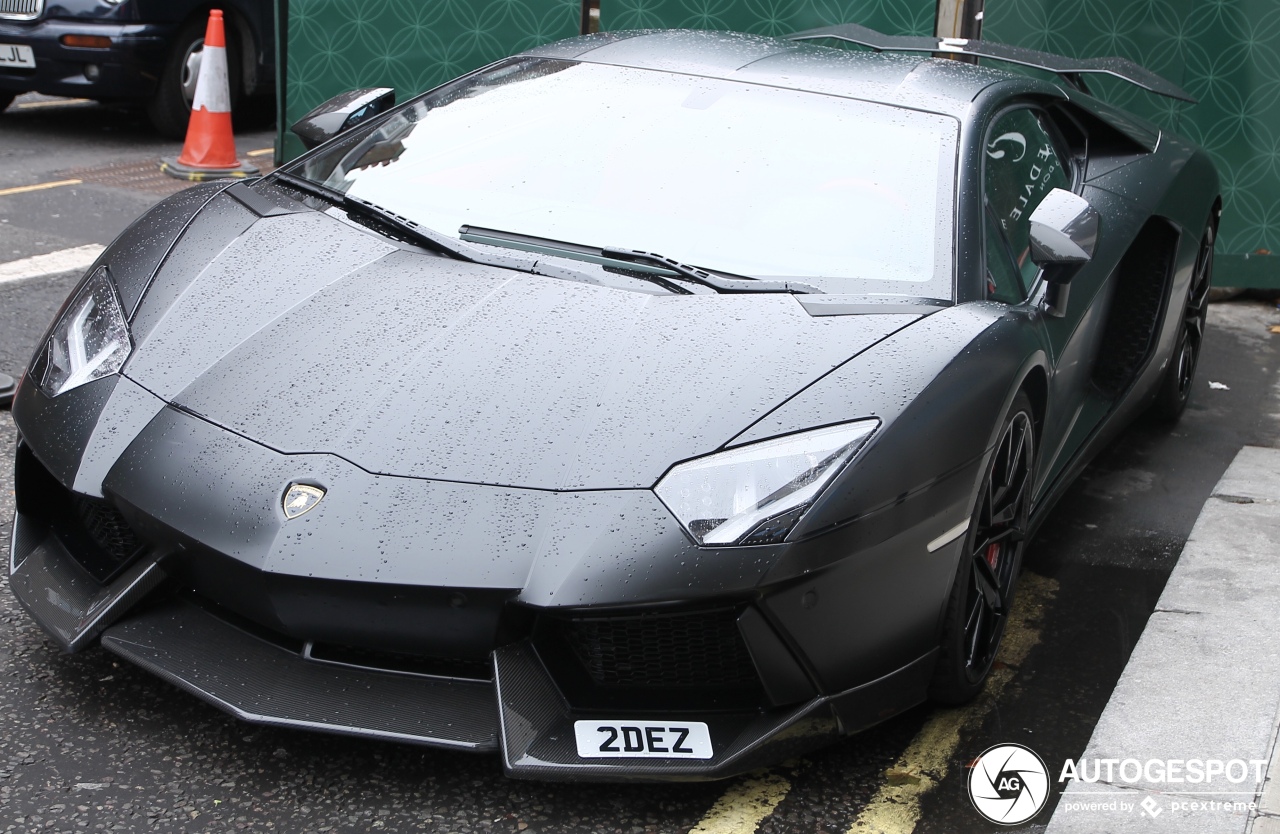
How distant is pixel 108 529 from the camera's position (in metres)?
2.60

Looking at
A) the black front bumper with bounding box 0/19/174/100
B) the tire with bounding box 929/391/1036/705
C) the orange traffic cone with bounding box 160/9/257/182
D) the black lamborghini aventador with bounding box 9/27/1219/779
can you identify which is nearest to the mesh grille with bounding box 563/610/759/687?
the black lamborghini aventador with bounding box 9/27/1219/779

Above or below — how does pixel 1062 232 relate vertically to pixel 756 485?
above

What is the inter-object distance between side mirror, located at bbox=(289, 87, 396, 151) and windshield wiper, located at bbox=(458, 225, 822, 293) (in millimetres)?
869

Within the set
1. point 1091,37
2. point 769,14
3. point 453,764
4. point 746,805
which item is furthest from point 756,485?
point 769,14

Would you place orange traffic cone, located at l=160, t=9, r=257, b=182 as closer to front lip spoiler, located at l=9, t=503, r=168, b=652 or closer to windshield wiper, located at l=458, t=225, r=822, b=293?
windshield wiper, located at l=458, t=225, r=822, b=293

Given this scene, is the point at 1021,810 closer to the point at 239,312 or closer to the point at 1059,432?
the point at 1059,432

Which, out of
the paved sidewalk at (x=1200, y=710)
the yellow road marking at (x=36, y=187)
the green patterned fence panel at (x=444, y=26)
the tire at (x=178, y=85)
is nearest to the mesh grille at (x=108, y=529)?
the paved sidewalk at (x=1200, y=710)

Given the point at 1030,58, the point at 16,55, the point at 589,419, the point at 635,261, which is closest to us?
the point at 589,419

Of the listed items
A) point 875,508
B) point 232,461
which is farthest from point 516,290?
point 875,508

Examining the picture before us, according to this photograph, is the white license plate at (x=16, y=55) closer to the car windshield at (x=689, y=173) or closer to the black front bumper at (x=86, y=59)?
the black front bumper at (x=86, y=59)

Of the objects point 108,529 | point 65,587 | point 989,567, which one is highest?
point 108,529

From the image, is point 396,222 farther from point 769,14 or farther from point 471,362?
point 769,14

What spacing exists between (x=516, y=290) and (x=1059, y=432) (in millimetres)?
1409

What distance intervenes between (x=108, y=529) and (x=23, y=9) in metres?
6.63
